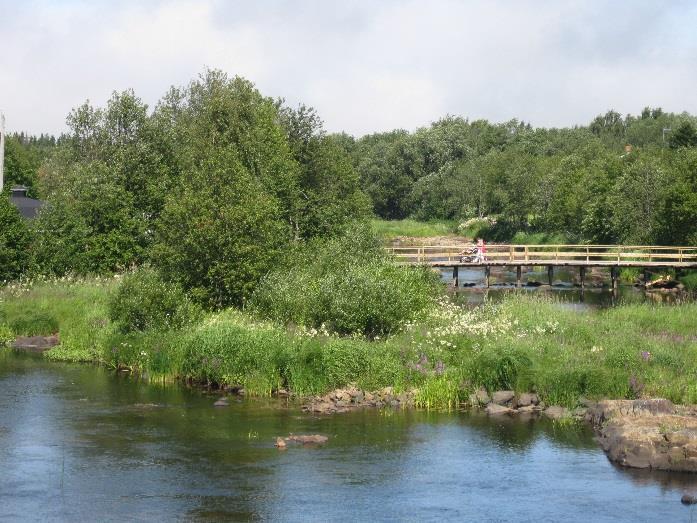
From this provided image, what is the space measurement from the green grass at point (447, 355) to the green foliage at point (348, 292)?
3.29 ft

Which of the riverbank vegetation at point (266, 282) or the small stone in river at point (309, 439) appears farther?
the riverbank vegetation at point (266, 282)

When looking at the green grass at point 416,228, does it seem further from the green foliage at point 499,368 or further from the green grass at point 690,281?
the green foliage at point 499,368

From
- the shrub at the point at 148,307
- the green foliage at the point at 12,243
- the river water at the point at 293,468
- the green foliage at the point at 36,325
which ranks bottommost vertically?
the river water at the point at 293,468

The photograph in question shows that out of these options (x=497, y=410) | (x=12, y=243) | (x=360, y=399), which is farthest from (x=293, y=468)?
(x=12, y=243)

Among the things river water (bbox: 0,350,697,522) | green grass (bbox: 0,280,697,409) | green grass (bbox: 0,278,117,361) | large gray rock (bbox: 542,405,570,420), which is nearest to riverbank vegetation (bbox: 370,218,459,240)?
green grass (bbox: 0,278,117,361)

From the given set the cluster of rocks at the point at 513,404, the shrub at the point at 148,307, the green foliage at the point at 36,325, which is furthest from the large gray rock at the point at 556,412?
the green foliage at the point at 36,325

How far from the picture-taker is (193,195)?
49.6 m

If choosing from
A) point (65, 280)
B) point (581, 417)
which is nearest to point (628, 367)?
point (581, 417)

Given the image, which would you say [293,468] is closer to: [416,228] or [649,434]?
[649,434]

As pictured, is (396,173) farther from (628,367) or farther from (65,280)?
(628,367)

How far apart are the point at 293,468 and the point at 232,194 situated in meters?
23.6

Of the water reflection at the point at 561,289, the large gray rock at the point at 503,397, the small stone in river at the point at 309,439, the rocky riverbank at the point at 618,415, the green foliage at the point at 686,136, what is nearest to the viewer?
the rocky riverbank at the point at 618,415

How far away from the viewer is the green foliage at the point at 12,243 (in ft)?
181

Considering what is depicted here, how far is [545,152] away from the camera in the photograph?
160 meters
